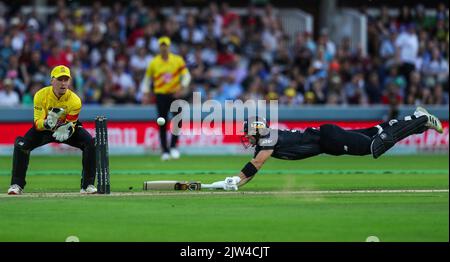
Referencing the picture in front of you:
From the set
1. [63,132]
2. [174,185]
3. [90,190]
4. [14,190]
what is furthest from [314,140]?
A: [14,190]

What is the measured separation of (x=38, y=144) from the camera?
14.6 m

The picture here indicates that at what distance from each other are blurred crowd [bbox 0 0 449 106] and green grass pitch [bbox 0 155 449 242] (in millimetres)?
6500

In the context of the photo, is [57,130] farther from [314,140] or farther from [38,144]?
[314,140]

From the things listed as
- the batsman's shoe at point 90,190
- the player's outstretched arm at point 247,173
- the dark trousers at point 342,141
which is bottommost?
the batsman's shoe at point 90,190

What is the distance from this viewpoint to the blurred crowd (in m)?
25.8

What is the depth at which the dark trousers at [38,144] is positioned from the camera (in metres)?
14.5

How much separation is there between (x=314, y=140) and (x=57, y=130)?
3.79 meters

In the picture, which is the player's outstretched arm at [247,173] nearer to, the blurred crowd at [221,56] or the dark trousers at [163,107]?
the dark trousers at [163,107]

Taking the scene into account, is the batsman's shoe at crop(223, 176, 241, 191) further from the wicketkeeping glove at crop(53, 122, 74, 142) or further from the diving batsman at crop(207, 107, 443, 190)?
the wicketkeeping glove at crop(53, 122, 74, 142)

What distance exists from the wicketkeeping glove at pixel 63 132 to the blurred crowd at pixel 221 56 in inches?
419
